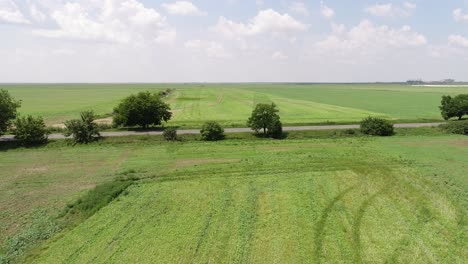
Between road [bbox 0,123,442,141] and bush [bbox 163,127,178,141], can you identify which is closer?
bush [bbox 163,127,178,141]

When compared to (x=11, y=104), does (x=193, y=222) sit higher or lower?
lower

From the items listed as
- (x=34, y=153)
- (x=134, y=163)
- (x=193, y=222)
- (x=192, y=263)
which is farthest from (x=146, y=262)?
(x=34, y=153)

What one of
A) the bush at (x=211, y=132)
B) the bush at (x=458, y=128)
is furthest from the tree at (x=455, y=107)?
the bush at (x=211, y=132)

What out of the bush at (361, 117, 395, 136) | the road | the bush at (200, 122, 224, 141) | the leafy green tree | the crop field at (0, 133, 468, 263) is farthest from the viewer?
the bush at (361, 117, 395, 136)

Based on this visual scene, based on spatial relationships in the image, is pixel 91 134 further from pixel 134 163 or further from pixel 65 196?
pixel 65 196

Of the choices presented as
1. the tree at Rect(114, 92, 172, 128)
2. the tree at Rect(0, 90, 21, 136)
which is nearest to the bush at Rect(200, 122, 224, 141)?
the tree at Rect(114, 92, 172, 128)

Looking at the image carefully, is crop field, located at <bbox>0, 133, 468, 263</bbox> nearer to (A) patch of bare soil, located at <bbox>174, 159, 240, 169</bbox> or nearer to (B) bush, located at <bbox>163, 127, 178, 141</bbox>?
(A) patch of bare soil, located at <bbox>174, 159, 240, 169</bbox>
